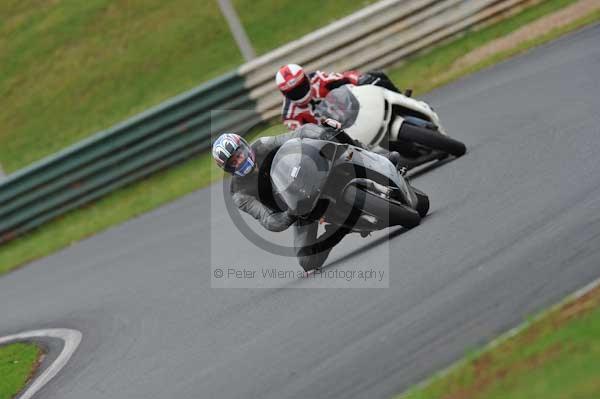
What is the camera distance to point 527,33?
1472cm

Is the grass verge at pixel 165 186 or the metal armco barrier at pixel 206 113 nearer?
the grass verge at pixel 165 186

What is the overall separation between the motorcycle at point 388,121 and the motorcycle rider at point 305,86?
0.99 feet

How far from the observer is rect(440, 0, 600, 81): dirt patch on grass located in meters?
14.5

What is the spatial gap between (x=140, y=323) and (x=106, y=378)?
1253 mm

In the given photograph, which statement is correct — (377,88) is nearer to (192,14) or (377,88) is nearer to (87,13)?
(192,14)

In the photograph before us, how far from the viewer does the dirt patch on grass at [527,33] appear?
14461 mm

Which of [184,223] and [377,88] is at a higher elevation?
[377,88]

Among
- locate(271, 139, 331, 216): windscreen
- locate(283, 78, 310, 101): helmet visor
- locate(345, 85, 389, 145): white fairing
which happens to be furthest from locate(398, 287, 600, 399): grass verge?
locate(283, 78, 310, 101): helmet visor

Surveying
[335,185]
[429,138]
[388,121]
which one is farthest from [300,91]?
[335,185]

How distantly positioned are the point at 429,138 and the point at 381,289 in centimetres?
267

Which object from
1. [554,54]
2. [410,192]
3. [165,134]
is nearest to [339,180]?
[410,192]

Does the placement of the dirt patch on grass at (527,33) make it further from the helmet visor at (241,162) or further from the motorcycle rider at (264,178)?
the helmet visor at (241,162)

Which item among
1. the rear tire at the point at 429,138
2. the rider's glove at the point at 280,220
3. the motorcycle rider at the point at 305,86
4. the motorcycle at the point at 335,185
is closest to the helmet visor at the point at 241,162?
the motorcycle at the point at 335,185

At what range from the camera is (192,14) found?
67.2 ft
